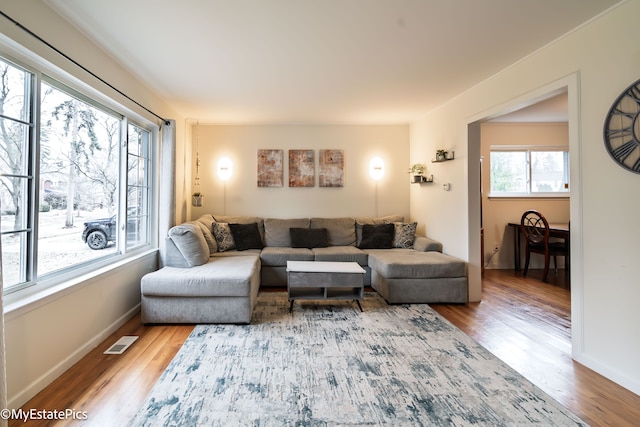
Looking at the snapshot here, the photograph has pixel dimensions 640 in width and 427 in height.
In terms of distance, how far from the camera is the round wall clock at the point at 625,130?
6.48 ft

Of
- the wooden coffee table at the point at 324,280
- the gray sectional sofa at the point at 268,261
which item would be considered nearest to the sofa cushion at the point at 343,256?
the gray sectional sofa at the point at 268,261

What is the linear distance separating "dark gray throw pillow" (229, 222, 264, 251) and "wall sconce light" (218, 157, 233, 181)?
968mm

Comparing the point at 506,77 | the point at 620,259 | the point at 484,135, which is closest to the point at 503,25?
the point at 506,77

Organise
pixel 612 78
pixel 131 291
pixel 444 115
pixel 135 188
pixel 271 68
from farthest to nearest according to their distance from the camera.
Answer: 1. pixel 444 115
2. pixel 135 188
3. pixel 131 291
4. pixel 271 68
5. pixel 612 78

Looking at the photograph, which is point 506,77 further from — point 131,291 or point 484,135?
point 131,291

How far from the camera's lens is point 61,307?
2182mm

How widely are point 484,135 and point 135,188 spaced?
18.2 feet

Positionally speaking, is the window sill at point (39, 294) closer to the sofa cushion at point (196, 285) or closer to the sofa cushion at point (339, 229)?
the sofa cushion at point (196, 285)

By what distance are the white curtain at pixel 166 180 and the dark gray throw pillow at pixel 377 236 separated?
2.74 m

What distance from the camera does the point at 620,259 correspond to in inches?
82.3

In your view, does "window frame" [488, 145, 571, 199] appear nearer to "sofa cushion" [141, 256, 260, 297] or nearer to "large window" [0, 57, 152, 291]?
"sofa cushion" [141, 256, 260, 297]

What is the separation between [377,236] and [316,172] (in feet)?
5.05

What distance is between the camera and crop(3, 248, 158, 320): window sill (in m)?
1.80

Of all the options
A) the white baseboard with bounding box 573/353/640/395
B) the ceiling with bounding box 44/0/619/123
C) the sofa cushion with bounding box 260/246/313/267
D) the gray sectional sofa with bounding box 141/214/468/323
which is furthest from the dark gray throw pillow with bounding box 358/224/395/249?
the white baseboard with bounding box 573/353/640/395
